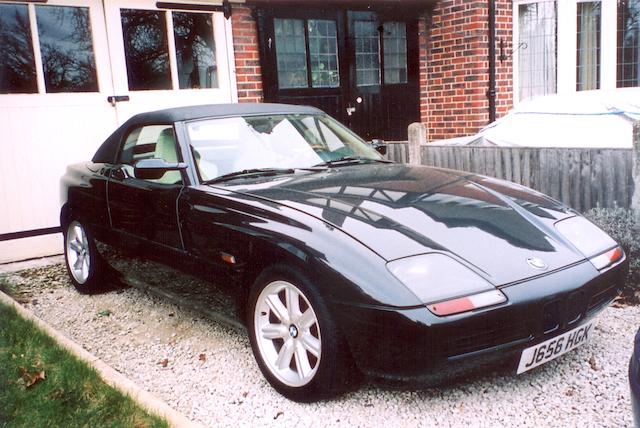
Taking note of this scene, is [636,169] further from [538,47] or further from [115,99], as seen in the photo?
[115,99]

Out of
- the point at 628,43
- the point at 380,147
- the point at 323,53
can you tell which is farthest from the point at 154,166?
the point at 628,43

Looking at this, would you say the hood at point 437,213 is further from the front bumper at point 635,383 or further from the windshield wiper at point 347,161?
the front bumper at point 635,383

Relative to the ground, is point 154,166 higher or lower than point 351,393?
higher

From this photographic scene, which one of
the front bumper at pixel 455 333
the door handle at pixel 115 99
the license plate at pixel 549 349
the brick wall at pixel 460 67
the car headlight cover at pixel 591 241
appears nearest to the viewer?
the front bumper at pixel 455 333

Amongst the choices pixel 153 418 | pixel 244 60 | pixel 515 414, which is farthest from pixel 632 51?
pixel 153 418

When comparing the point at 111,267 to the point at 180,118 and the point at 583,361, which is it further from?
the point at 583,361

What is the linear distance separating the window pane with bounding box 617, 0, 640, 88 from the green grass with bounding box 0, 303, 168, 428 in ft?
28.7

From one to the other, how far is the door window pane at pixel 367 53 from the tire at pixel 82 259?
531cm

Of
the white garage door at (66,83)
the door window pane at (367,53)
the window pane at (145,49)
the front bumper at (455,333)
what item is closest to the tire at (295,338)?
the front bumper at (455,333)

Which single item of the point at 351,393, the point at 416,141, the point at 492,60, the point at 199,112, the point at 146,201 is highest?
the point at 492,60

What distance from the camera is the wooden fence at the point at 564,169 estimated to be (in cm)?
505

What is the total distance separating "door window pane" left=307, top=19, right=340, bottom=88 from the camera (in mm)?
8672

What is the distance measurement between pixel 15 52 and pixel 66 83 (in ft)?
1.89

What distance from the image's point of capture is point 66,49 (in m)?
6.61
